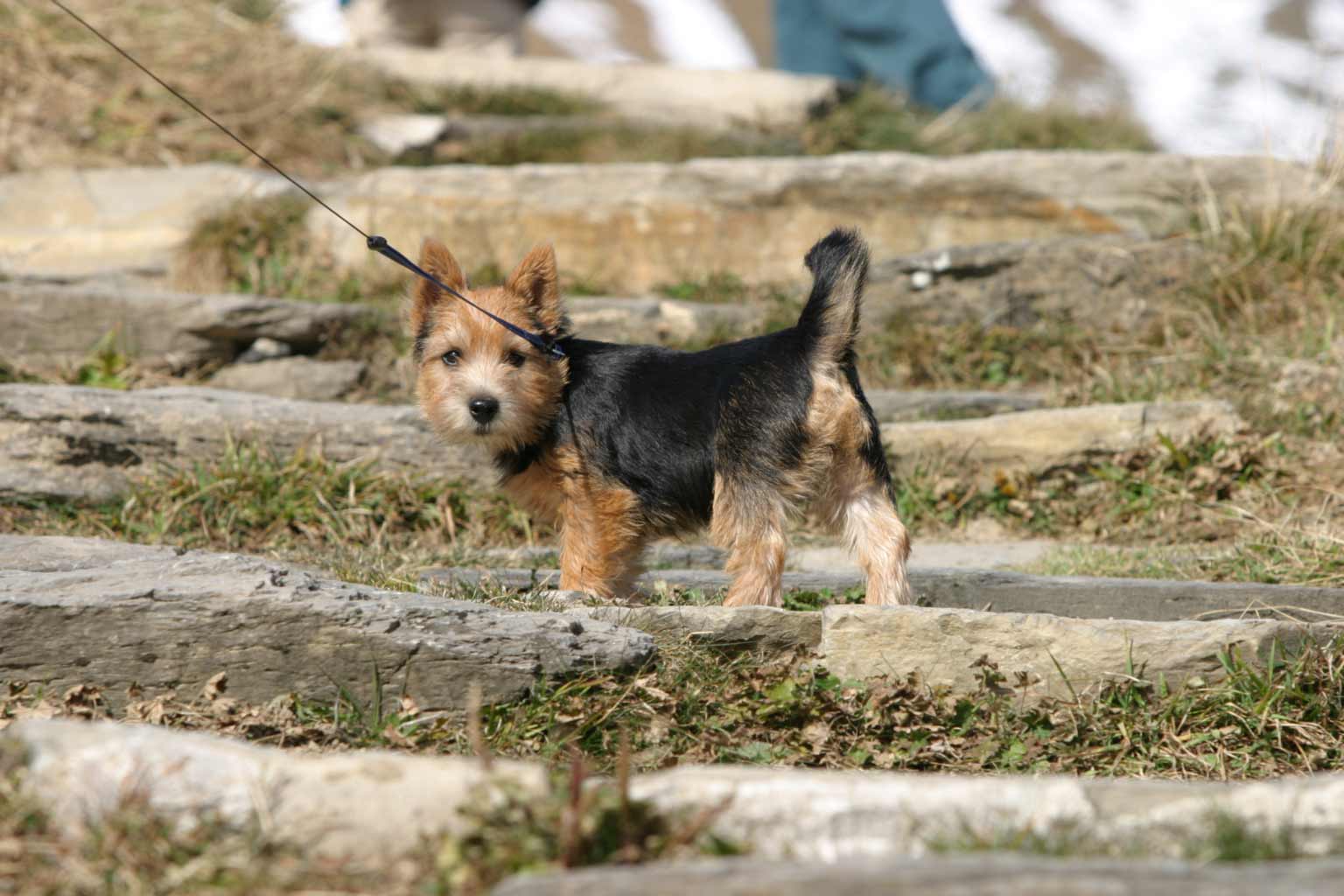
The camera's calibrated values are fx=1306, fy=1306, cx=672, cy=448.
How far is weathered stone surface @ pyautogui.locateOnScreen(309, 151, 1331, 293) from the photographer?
9.34 m

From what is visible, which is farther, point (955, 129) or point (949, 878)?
point (955, 129)

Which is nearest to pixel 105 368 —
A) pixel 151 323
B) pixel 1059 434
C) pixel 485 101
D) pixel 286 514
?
pixel 151 323

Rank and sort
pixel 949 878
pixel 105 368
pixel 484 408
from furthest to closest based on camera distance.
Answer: pixel 105 368
pixel 484 408
pixel 949 878

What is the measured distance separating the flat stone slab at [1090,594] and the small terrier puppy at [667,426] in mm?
331

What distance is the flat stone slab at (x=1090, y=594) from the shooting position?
199 inches

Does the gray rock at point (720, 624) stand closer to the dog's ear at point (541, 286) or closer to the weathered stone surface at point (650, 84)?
the dog's ear at point (541, 286)

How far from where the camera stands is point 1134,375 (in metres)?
7.89

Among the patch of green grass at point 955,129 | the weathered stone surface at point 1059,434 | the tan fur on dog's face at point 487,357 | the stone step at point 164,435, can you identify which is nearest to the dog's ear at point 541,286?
the tan fur on dog's face at point 487,357

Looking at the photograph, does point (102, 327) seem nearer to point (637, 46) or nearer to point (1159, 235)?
point (1159, 235)

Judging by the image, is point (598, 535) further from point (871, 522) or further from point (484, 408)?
point (871, 522)

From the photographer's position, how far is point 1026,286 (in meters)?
8.41

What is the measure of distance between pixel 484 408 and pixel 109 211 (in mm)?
5659

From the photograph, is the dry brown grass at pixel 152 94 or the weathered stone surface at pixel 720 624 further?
the dry brown grass at pixel 152 94

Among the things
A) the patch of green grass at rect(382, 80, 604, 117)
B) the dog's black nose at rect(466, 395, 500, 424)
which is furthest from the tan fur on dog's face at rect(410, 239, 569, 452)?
the patch of green grass at rect(382, 80, 604, 117)
